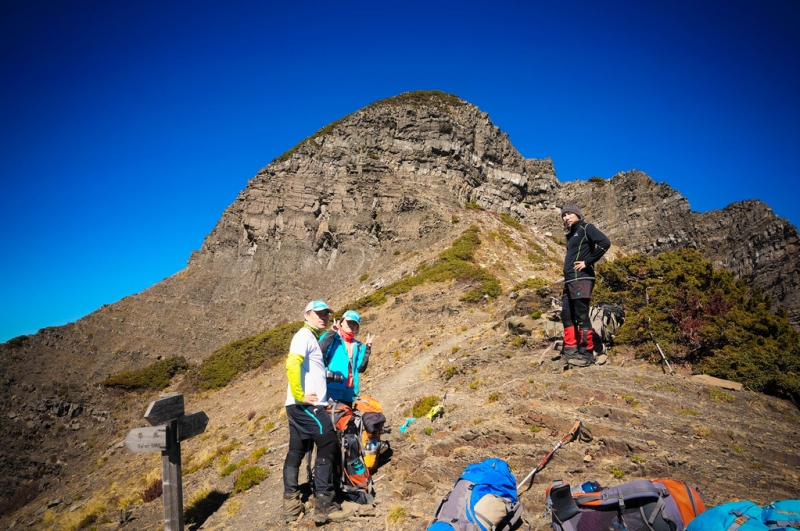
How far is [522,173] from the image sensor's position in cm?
5197

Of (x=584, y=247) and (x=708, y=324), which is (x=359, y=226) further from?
(x=708, y=324)

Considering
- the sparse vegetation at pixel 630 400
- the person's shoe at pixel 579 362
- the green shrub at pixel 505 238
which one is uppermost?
the green shrub at pixel 505 238

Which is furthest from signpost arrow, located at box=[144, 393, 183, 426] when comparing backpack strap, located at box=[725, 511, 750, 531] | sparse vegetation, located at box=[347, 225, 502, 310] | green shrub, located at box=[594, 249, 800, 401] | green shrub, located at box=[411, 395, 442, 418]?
sparse vegetation, located at box=[347, 225, 502, 310]

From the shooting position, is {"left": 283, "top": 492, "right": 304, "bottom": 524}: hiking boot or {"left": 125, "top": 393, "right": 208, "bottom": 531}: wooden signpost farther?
{"left": 125, "top": 393, "right": 208, "bottom": 531}: wooden signpost

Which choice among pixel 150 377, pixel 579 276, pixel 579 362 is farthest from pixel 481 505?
pixel 150 377

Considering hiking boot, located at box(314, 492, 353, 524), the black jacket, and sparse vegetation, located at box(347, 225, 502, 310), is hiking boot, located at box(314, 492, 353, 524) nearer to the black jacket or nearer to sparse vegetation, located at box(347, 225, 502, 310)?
the black jacket

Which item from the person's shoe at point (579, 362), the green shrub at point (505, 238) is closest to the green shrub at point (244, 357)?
the green shrub at point (505, 238)

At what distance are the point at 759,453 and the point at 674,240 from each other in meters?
49.4

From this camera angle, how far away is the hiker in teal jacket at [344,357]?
545cm

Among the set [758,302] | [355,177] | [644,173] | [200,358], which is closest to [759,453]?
[758,302]

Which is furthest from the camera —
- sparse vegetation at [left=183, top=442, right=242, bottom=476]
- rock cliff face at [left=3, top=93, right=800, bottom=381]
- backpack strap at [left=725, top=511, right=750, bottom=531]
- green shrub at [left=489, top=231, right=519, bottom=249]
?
rock cliff face at [left=3, top=93, right=800, bottom=381]

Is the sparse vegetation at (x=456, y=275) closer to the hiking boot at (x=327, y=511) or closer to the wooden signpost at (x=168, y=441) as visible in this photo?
the hiking boot at (x=327, y=511)

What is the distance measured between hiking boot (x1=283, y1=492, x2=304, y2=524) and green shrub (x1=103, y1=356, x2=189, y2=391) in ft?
86.3

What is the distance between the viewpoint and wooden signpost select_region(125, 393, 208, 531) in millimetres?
5480
